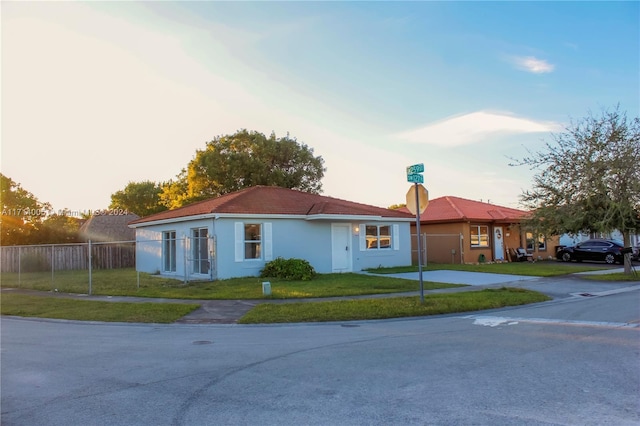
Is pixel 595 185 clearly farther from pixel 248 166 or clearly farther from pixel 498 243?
pixel 248 166

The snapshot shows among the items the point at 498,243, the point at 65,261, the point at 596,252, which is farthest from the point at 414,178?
the point at 65,261

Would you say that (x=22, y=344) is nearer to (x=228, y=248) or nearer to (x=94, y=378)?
(x=94, y=378)

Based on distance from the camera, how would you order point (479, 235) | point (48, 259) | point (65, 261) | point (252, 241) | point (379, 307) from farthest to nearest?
point (479, 235) → point (65, 261) → point (48, 259) → point (252, 241) → point (379, 307)

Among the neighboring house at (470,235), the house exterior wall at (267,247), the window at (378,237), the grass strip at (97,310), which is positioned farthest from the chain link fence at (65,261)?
the neighboring house at (470,235)

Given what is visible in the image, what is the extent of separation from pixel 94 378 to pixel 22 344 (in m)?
3.38

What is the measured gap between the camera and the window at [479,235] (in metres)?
29.1

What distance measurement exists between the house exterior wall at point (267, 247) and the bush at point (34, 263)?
6.51m

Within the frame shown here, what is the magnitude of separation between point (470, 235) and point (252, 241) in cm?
1496

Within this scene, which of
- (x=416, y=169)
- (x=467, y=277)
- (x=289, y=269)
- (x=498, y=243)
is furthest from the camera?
(x=498, y=243)

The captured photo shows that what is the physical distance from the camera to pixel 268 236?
793 inches

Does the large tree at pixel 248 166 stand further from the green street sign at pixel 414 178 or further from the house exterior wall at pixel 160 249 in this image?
the green street sign at pixel 414 178

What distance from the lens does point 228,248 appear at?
758 inches

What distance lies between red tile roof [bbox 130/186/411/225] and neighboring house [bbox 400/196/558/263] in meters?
5.17

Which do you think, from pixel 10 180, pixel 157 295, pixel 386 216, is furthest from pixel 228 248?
pixel 10 180
